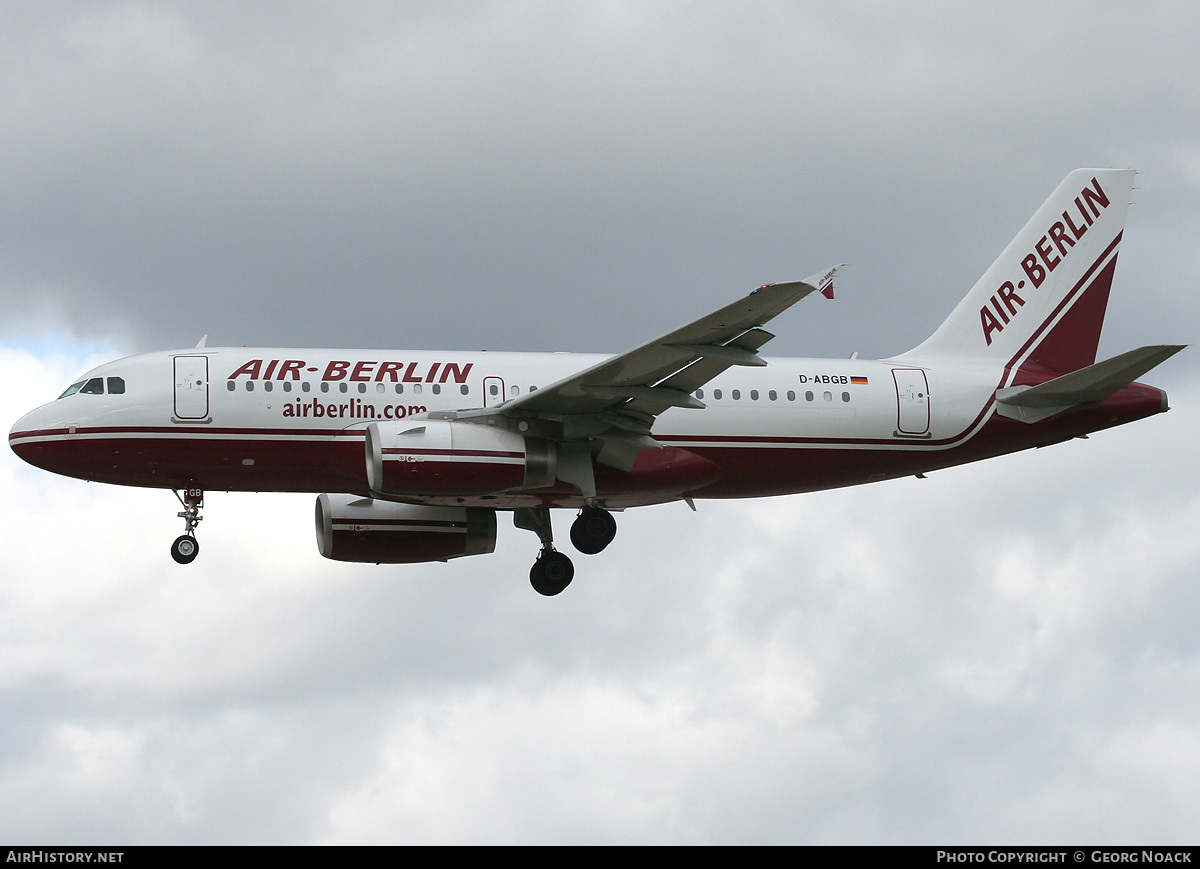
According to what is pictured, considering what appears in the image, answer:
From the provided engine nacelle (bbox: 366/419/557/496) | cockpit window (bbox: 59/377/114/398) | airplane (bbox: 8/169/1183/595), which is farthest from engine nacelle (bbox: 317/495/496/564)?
cockpit window (bbox: 59/377/114/398)

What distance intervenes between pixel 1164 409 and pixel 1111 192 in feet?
23.8

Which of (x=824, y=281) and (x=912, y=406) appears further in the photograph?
(x=912, y=406)

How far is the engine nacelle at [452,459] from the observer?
38.5 metres

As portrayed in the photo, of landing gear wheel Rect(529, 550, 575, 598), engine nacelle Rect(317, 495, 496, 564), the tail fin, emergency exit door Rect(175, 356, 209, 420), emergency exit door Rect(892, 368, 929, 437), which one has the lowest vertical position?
landing gear wheel Rect(529, 550, 575, 598)

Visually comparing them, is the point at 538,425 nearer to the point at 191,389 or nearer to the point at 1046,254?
the point at 191,389

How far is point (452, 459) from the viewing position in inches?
1531

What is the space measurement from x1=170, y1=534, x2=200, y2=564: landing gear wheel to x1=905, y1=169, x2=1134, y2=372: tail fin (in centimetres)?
1773

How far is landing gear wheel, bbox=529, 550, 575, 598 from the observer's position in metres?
43.4

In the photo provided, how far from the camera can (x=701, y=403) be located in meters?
38.9

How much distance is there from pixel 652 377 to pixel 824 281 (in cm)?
603

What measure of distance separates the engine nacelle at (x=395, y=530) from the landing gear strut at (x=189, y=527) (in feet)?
15.1

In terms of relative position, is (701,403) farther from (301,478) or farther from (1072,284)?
(1072,284)

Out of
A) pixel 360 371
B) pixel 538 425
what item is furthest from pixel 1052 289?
pixel 360 371

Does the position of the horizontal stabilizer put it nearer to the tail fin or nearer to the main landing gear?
the tail fin
